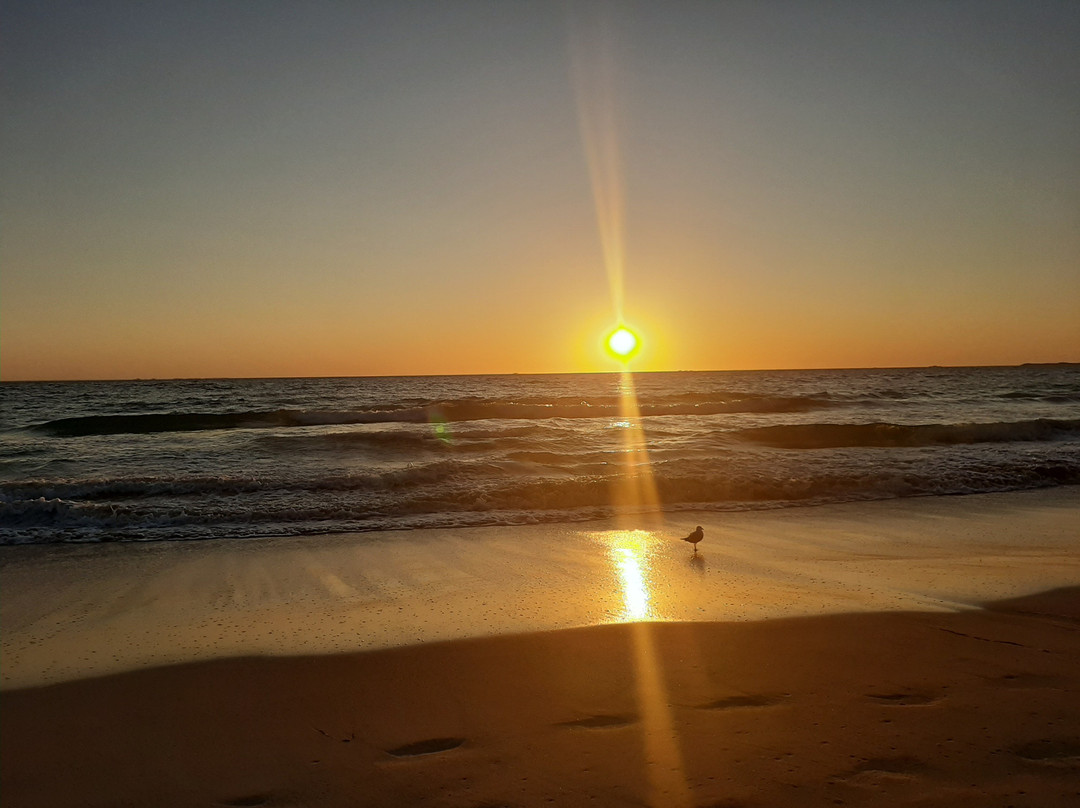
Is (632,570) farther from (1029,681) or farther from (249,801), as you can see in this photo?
(249,801)

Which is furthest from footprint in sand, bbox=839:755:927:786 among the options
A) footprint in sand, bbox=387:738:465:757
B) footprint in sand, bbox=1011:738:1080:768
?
footprint in sand, bbox=387:738:465:757

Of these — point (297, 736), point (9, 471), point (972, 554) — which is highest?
point (9, 471)

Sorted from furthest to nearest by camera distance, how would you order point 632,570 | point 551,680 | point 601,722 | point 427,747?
point 632,570, point 551,680, point 601,722, point 427,747

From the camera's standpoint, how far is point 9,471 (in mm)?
16203

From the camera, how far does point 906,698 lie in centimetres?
402

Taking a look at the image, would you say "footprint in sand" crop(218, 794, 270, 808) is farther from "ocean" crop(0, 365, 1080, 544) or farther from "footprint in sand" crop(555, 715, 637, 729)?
"ocean" crop(0, 365, 1080, 544)

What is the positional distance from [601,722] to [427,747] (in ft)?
3.10

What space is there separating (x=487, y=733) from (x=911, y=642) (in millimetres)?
3095

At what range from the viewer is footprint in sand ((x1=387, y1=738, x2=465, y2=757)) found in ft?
11.8

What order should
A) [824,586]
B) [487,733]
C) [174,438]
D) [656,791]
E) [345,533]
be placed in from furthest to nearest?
[174,438]
[345,533]
[824,586]
[487,733]
[656,791]

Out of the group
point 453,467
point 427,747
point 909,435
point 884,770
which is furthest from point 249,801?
Result: point 909,435

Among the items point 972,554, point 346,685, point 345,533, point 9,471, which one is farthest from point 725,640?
point 9,471

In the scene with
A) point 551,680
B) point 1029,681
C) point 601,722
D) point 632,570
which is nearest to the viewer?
point 601,722

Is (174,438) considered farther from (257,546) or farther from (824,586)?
(824,586)
